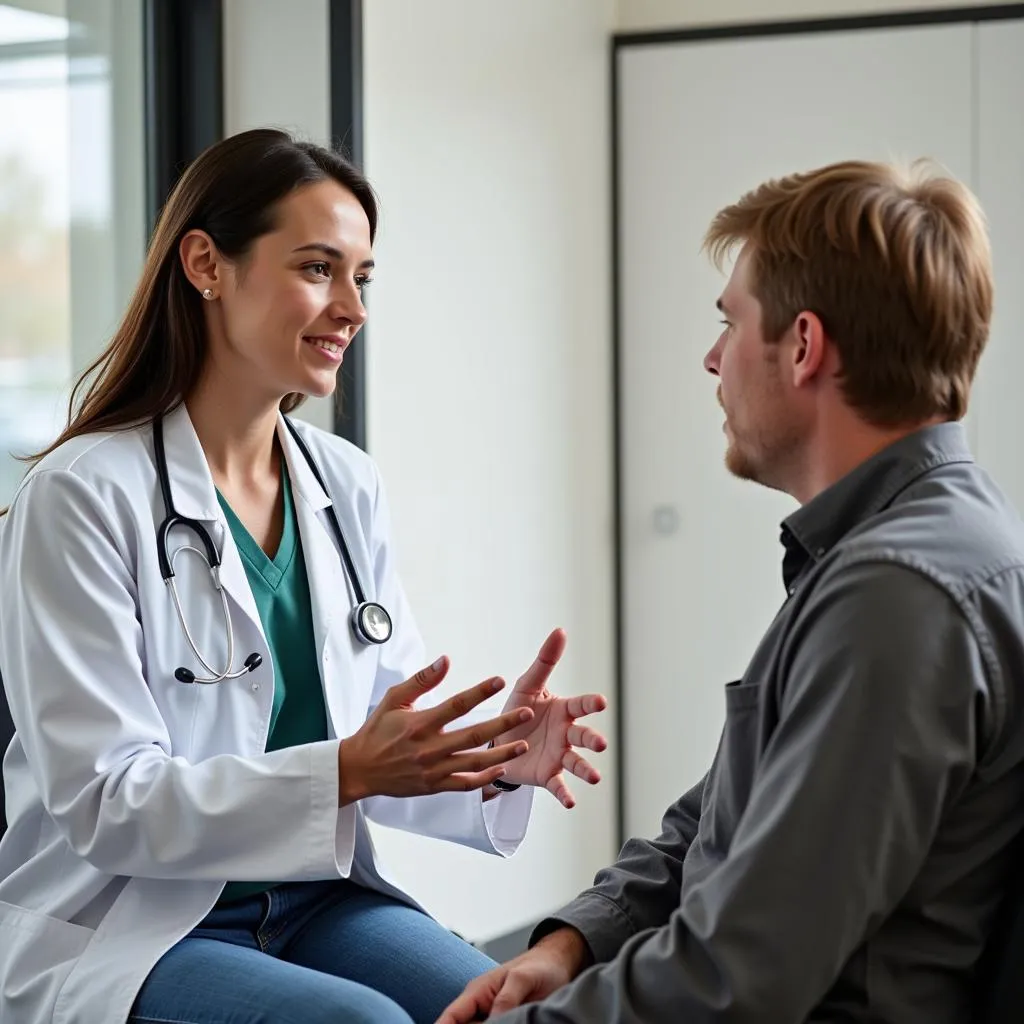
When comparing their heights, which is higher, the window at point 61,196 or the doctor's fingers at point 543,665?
the window at point 61,196

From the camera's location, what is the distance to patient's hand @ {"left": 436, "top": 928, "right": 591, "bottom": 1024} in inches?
51.9

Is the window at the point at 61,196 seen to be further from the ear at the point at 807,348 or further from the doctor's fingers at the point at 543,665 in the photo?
the ear at the point at 807,348

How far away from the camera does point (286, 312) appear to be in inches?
70.4

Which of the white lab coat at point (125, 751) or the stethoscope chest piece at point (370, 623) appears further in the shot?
the stethoscope chest piece at point (370, 623)

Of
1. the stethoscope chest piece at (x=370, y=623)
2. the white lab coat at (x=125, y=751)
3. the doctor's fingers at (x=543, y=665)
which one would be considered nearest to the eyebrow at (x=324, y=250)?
the white lab coat at (x=125, y=751)

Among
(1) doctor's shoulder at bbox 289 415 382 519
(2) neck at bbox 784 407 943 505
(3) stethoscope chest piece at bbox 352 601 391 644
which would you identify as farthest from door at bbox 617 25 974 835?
(2) neck at bbox 784 407 943 505

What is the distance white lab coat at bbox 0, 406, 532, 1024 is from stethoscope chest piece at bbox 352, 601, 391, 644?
0.04 metres

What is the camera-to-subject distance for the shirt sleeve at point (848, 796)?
3.52ft

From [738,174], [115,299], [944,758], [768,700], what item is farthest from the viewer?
[738,174]

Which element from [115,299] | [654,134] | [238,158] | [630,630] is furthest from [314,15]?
[630,630]

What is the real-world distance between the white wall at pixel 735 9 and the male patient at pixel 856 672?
7.57ft

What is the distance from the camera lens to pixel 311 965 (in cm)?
165

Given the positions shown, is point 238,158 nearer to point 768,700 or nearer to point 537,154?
point 768,700

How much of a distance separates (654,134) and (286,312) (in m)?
1.99
